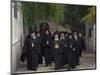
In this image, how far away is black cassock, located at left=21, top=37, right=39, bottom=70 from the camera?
2495mm

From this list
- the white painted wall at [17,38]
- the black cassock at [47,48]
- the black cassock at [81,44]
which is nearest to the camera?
the white painted wall at [17,38]

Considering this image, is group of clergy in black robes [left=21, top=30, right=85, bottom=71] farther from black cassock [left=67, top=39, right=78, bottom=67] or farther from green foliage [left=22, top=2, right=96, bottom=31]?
green foliage [left=22, top=2, right=96, bottom=31]

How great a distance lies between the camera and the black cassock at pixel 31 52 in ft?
8.18

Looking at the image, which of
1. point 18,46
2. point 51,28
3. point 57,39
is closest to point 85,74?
point 57,39

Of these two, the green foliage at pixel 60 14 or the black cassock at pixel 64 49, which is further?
the black cassock at pixel 64 49

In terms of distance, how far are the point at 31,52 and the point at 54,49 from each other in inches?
12.1

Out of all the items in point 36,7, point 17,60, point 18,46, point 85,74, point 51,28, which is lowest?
point 85,74

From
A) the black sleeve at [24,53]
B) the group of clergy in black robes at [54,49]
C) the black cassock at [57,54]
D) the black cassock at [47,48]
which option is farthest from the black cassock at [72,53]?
the black sleeve at [24,53]

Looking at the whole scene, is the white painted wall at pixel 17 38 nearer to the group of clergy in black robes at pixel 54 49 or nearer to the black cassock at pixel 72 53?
the group of clergy in black robes at pixel 54 49

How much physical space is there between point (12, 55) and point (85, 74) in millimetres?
1041

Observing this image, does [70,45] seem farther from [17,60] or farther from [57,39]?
[17,60]

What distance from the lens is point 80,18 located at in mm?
2666

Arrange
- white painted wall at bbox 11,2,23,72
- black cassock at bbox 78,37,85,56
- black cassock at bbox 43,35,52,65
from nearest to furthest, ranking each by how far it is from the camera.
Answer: white painted wall at bbox 11,2,23,72 → black cassock at bbox 43,35,52,65 → black cassock at bbox 78,37,85,56

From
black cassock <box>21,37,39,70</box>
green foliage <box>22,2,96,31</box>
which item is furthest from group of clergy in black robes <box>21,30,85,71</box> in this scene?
green foliage <box>22,2,96,31</box>
